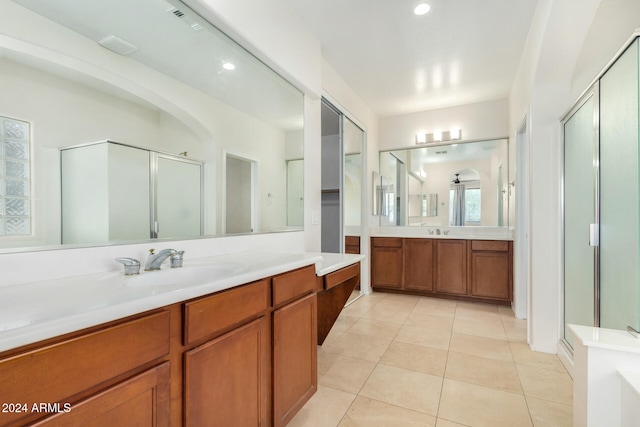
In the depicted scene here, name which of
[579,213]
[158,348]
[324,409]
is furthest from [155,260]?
[579,213]

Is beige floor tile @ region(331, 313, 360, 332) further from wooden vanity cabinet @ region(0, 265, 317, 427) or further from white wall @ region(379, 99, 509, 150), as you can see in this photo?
white wall @ region(379, 99, 509, 150)

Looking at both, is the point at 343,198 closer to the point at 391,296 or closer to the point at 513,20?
the point at 391,296

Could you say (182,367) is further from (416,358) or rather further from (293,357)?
(416,358)

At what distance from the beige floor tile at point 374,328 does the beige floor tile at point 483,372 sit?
60 centimetres

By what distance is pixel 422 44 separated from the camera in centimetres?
275

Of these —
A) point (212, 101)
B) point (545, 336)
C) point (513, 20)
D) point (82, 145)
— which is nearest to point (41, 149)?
point (82, 145)

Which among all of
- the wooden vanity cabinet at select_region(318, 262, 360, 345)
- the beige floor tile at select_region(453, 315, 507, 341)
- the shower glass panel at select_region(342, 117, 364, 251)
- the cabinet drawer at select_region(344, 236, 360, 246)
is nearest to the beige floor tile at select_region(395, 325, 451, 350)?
the beige floor tile at select_region(453, 315, 507, 341)

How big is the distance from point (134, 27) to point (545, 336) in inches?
133

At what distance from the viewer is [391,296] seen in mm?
4168

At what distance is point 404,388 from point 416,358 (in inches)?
17.8

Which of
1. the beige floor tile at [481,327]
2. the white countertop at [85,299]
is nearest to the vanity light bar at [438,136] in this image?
the beige floor tile at [481,327]

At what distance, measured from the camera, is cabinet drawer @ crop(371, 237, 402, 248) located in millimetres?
4173

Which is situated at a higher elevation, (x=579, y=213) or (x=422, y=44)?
(x=422, y=44)

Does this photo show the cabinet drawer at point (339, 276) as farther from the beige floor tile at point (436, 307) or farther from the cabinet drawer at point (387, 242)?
the cabinet drawer at point (387, 242)
